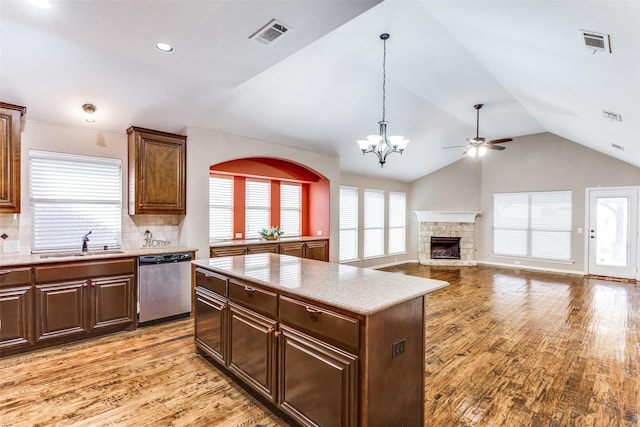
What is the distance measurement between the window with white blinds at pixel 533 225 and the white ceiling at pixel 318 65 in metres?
2.13

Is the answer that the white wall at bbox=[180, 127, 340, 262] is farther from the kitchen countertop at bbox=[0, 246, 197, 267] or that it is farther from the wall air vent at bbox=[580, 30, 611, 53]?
the wall air vent at bbox=[580, 30, 611, 53]

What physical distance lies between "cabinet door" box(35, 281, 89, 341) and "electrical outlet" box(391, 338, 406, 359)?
11.5 feet

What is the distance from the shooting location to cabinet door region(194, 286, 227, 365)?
2.72 m

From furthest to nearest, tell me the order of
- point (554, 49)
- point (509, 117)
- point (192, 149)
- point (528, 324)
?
point (509, 117) → point (192, 149) → point (528, 324) → point (554, 49)

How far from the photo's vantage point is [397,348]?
6.05 ft

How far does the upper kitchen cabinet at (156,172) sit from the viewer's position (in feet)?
13.5

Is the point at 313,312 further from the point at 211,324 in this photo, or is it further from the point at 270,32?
the point at 270,32

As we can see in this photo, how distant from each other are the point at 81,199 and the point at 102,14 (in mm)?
2615

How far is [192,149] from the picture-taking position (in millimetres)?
4516

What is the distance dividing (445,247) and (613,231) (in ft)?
12.0

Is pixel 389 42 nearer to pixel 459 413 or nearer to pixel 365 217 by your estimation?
pixel 459 413

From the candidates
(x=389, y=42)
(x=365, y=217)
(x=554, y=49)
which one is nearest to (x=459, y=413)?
(x=554, y=49)

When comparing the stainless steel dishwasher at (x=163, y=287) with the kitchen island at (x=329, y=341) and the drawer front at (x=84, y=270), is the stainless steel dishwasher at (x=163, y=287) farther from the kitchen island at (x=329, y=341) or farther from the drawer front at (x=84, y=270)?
the kitchen island at (x=329, y=341)

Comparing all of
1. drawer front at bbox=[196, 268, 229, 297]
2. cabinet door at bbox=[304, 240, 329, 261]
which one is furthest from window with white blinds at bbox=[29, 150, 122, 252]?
cabinet door at bbox=[304, 240, 329, 261]
